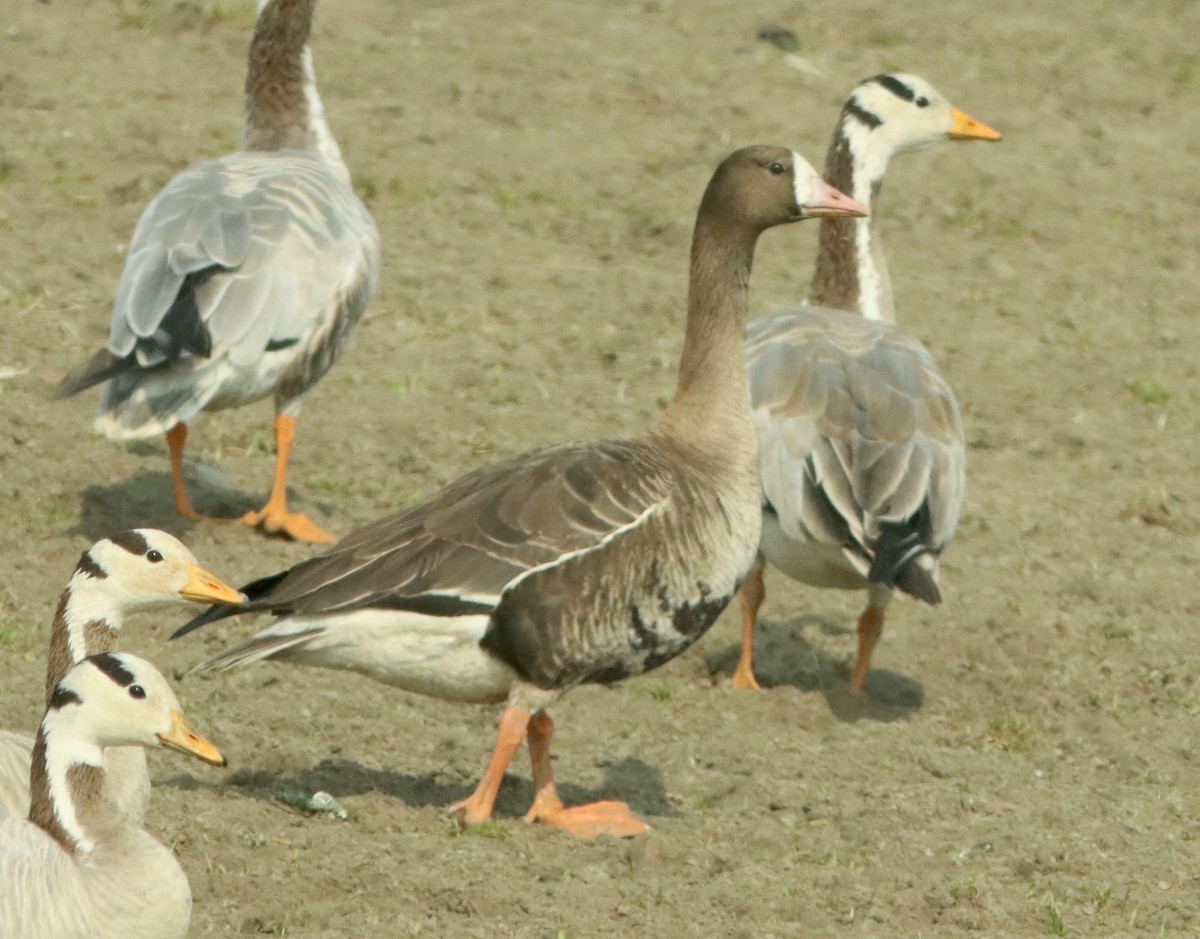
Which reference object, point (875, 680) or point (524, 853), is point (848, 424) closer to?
point (875, 680)

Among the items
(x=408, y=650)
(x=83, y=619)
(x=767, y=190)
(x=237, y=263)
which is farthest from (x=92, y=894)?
(x=237, y=263)

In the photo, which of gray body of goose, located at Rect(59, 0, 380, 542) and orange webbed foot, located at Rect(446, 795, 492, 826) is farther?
gray body of goose, located at Rect(59, 0, 380, 542)

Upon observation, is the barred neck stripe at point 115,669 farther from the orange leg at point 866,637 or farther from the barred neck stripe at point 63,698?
the orange leg at point 866,637

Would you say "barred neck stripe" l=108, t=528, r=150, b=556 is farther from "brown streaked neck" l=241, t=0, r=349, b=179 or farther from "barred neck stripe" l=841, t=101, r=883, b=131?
"barred neck stripe" l=841, t=101, r=883, b=131

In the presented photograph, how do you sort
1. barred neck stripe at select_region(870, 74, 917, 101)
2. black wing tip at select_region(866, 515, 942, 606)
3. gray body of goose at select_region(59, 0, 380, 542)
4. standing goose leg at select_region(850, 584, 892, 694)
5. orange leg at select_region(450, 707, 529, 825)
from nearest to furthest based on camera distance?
1. orange leg at select_region(450, 707, 529, 825)
2. black wing tip at select_region(866, 515, 942, 606)
3. standing goose leg at select_region(850, 584, 892, 694)
4. gray body of goose at select_region(59, 0, 380, 542)
5. barred neck stripe at select_region(870, 74, 917, 101)

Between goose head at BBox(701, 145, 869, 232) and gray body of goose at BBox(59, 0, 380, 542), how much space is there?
2618mm

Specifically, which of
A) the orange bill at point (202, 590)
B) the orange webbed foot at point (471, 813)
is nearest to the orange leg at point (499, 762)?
the orange webbed foot at point (471, 813)

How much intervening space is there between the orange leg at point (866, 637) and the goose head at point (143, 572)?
10.9ft

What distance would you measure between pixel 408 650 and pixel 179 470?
3.16 metres

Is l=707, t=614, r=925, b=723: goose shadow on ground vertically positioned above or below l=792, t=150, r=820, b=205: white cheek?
below

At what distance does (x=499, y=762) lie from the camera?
6496mm

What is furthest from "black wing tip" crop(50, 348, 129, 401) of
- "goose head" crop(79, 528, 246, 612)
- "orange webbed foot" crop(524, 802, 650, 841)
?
"orange webbed foot" crop(524, 802, 650, 841)

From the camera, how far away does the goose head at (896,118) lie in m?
10.3

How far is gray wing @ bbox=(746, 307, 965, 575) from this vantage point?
8.00 metres
